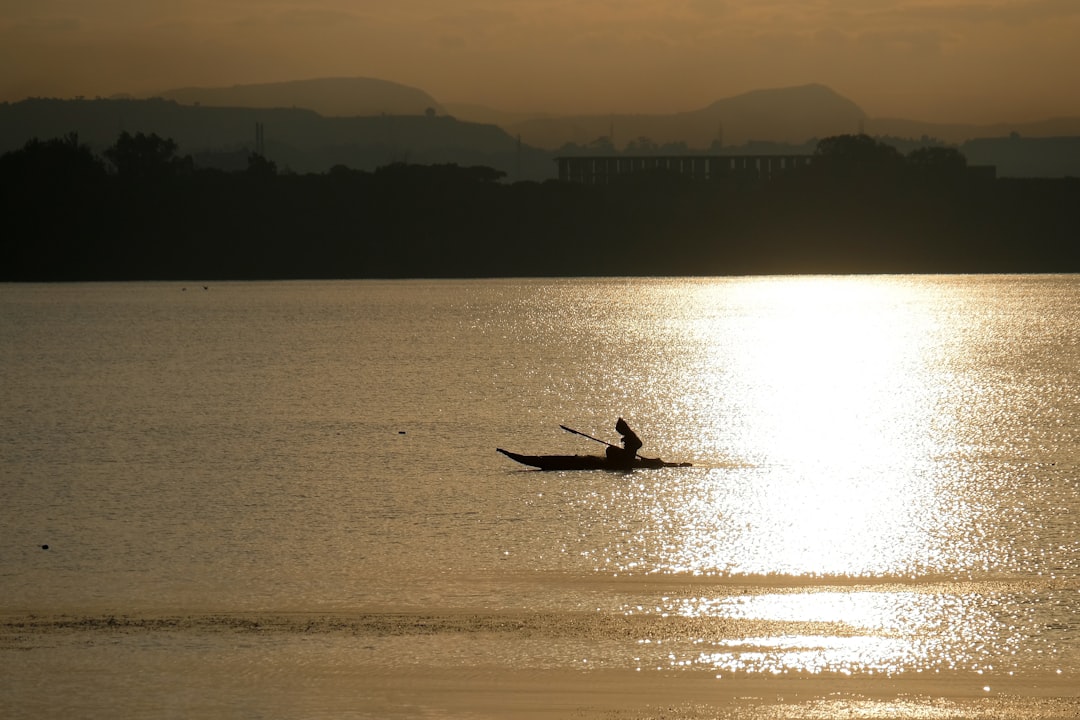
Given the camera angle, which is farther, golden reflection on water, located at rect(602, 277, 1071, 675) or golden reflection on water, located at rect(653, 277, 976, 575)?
golden reflection on water, located at rect(653, 277, 976, 575)

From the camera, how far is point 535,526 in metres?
34.3

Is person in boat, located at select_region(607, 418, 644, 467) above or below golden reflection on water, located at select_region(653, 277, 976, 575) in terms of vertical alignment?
above

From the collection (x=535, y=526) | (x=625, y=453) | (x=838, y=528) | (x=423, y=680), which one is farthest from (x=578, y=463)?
(x=423, y=680)

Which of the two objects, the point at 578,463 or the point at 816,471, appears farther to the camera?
the point at 816,471

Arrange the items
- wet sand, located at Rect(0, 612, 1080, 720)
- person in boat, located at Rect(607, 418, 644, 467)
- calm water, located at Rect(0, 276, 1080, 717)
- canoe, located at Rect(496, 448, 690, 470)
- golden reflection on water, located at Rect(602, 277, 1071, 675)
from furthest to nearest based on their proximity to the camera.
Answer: canoe, located at Rect(496, 448, 690, 470) < person in boat, located at Rect(607, 418, 644, 467) < calm water, located at Rect(0, 276, 1080, 717) < golden reflection on water, located at Rect(602, 277, 1071, 675) < wet sand, located at Rect(0, 612, 1080, 720)

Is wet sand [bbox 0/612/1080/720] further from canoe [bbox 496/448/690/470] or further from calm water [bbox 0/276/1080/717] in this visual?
canoe [bbox 496/448/690/470]

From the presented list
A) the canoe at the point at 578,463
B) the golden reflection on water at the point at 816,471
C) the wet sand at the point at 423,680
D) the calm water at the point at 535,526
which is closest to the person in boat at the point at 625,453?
the canoe at the point at 578,463

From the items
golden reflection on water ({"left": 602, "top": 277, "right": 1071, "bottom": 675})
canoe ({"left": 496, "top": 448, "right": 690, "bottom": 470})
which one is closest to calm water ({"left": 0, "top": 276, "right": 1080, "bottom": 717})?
golden reflection on water ({"left": 602, "top": 277, "right": 1071, "bottom": 675})

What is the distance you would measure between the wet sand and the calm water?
0.40ft

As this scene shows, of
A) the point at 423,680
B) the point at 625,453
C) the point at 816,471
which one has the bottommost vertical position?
the point at 816,471

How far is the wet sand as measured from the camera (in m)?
19.9

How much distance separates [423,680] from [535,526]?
13.3 meters

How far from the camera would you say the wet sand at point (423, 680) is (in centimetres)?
1986

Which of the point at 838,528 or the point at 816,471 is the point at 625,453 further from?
the point at 838,528
